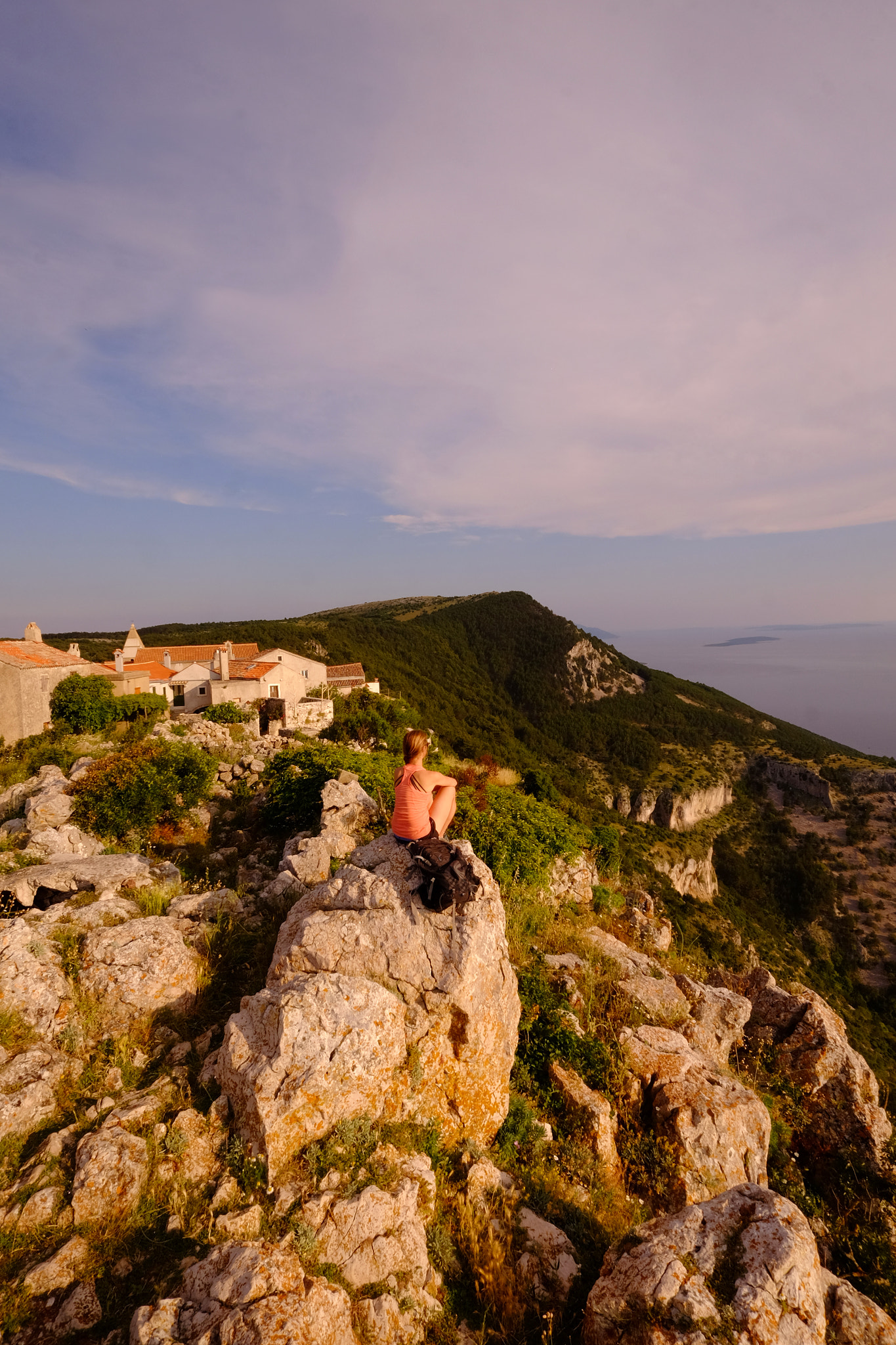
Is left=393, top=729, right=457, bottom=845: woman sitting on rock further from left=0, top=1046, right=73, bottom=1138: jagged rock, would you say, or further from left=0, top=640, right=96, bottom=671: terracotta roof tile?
left=0, top=640, right=96, bottom=671: terracotta roof tile

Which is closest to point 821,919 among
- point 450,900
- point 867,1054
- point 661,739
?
point 867,1054

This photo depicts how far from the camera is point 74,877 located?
7.79 metres

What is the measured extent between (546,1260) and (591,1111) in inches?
59.4

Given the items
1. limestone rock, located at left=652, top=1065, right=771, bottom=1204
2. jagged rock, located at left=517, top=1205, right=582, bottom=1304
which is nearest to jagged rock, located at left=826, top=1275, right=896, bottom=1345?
jagged rock, located at left=517, top=1205, right=582, bottom=1304

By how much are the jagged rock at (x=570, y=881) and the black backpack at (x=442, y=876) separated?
5233 millimetres

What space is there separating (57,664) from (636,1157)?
30191 millimetres

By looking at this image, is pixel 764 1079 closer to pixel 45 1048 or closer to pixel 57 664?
pixel 45 1048

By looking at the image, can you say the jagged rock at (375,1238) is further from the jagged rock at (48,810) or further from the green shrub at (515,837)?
the jagged rock at (48,810)

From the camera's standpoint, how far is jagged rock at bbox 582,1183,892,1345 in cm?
315

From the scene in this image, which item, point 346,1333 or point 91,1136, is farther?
point 91,1136

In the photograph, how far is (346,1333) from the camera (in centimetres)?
328

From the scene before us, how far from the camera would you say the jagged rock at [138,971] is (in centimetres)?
562

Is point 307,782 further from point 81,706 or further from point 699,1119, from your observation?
point 81,706

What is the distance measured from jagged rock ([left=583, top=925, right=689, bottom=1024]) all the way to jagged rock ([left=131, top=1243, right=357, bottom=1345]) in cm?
496
